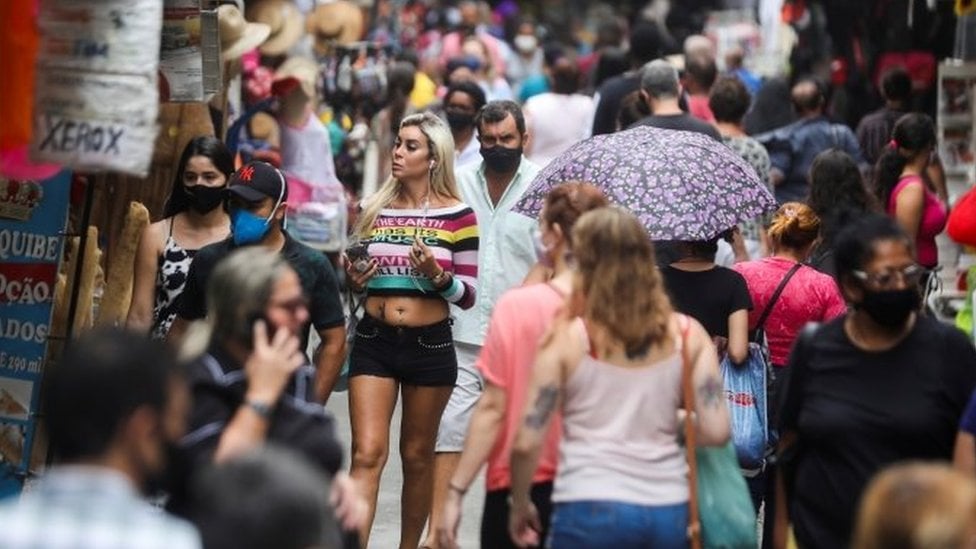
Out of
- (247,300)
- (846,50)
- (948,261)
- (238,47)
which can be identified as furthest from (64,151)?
(846,50)

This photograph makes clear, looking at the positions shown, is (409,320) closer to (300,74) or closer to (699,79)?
(699,79)

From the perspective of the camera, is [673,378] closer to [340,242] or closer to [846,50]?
[340,242]

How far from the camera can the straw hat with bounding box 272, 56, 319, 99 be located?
16.3 meters

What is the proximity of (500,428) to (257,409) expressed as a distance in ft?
3.71

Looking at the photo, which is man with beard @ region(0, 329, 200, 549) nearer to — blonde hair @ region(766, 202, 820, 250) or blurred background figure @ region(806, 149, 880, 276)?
blonde hair @ region(766, 202, 820, 250)

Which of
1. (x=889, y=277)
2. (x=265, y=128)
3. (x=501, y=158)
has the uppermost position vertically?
(x=889, y=277)

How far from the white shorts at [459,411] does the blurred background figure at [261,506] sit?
5.17 metres

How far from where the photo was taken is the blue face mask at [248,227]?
8672 mm

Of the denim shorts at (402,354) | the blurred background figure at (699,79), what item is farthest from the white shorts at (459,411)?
the blurred background figure at (699,79)

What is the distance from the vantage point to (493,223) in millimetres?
10586

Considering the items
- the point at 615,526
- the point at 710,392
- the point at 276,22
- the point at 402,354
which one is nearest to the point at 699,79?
the point at 276,22

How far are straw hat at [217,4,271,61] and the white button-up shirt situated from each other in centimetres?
342

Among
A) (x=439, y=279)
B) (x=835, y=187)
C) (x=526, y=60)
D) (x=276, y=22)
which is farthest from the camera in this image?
(x=526, y=60)

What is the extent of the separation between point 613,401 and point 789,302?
274 centimetres
